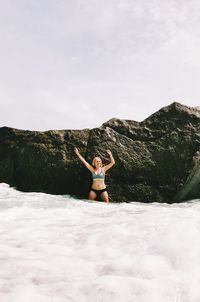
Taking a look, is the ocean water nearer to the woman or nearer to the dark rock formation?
the woman

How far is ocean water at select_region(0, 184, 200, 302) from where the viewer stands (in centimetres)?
255

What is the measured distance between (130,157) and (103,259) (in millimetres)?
5879

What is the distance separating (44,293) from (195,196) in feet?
23.4

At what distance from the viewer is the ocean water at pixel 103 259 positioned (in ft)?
8.38

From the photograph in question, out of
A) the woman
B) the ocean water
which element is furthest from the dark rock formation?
the ocean water

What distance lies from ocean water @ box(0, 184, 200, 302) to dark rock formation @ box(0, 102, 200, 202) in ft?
12.8

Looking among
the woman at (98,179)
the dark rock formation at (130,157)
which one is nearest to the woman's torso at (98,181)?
the woman at (98,179)

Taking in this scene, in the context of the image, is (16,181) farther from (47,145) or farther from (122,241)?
(122,241)

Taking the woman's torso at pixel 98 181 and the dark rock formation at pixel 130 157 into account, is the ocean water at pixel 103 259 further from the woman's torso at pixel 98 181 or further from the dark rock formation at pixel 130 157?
the dark rock formation at pixel 130 157

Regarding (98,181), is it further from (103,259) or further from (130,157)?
(103,259)

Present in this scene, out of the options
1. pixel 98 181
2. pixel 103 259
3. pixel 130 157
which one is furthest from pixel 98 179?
pixel 103 259

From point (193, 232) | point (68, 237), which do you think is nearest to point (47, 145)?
point (68, 237)

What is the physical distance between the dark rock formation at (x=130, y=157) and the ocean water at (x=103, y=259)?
12.8ft

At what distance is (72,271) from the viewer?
294 cm
